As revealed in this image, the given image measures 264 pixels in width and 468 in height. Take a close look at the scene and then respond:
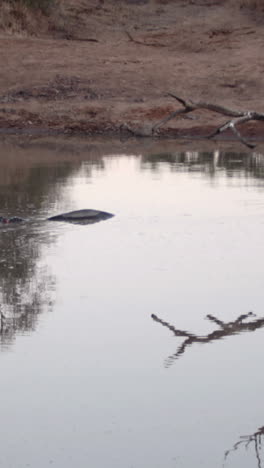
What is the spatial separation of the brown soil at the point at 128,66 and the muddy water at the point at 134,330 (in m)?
9.32

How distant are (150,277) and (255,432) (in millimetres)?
4298

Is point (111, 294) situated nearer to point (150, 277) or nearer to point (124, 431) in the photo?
point (150, 277)

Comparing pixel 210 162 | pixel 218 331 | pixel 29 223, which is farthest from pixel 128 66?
pixel 218 331

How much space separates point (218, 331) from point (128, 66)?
20128 millimetres

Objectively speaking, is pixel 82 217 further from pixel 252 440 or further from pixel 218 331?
pixel 252 440

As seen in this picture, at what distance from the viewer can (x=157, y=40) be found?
30656mm

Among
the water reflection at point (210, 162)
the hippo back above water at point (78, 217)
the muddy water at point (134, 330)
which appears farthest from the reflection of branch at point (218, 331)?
the water reflection at point (210, 162)

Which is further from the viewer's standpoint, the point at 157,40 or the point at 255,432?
the point at 157,40

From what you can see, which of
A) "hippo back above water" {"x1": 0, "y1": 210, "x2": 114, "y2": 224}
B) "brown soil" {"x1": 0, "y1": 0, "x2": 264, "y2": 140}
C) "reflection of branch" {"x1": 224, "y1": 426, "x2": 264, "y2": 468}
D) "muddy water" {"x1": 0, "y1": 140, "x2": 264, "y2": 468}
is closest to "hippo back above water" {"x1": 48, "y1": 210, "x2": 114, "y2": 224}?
"hippo back above water" {"x1": 0, "y1": 210, "x2": 114, "y2": 224}

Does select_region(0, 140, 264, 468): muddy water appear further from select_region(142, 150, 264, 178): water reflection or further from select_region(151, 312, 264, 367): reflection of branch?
select_region(142, 150, 264, 178): water reflection

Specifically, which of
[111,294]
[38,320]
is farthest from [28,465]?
[111,294]

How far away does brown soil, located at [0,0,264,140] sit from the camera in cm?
2670

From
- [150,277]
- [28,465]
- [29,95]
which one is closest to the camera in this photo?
[28,465]

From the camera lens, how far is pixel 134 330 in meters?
9.21
